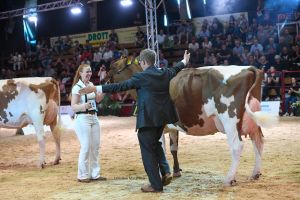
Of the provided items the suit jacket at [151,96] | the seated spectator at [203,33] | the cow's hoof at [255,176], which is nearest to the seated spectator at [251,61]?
the seated spectator at [203,33]

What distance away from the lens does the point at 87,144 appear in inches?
247

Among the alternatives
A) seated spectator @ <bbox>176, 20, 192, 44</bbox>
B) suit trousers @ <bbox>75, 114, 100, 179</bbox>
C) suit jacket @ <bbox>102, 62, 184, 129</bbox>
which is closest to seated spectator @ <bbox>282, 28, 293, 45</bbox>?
seated spectator @ <bbox>176, 20, 192, 44</bbox>

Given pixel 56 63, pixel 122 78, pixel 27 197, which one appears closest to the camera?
pixel 27 197

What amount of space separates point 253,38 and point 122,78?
12.8 meters

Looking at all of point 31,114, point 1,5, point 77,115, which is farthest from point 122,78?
point 1,5

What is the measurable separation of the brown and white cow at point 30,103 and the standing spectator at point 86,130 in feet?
5.76

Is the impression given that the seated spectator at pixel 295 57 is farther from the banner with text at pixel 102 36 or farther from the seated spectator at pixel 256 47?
the banner with text at pixel 102 36

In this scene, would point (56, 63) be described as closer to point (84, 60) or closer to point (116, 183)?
point (84, 60)

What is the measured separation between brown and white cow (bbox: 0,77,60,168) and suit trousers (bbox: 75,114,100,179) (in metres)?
1.80

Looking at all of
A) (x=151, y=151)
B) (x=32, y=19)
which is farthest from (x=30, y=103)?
(x=32, y=19)

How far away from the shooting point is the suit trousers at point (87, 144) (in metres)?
6.29

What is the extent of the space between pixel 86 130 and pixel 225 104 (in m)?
2.00

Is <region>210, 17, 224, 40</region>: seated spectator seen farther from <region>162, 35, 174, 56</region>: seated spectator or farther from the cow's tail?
the cow's tail

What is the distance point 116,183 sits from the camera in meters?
6.14
